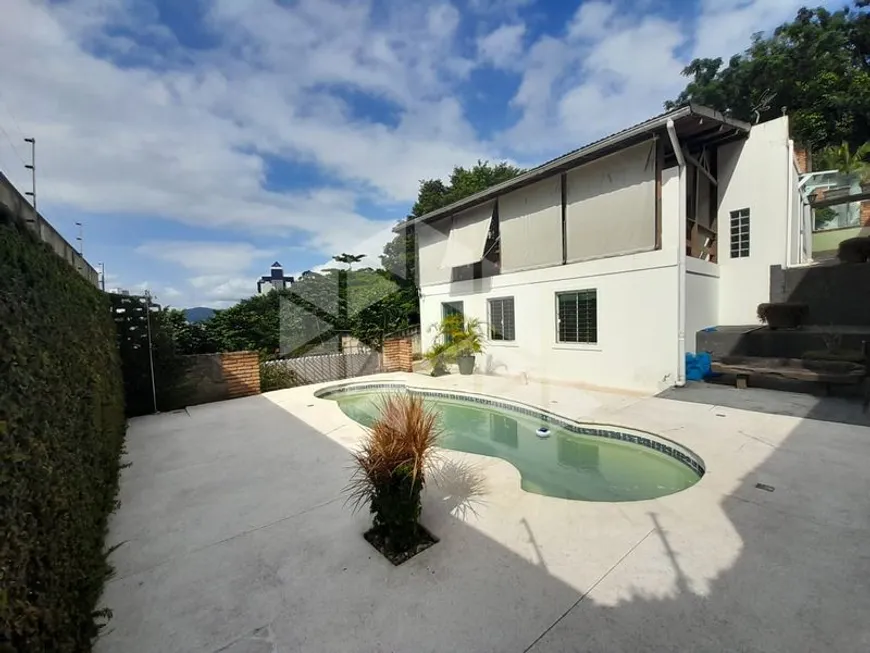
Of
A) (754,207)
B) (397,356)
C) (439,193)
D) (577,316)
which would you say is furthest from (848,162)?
(439,193)

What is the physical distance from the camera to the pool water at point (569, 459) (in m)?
5.35

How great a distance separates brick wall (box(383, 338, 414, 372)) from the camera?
609 inches

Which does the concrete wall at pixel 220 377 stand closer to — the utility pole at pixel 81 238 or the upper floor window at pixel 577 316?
the utility pole at pixel 81 238

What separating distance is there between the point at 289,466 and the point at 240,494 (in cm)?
94

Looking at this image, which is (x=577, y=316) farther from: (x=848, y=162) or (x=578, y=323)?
(x=848, y=162)

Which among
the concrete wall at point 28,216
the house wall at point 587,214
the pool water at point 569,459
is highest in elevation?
the house wall at point 587,214

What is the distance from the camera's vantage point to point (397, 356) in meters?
15.6

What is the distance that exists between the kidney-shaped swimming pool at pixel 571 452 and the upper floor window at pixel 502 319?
4098 millimetres

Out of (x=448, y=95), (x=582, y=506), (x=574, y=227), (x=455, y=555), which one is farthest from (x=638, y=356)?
(x=448, y=95)

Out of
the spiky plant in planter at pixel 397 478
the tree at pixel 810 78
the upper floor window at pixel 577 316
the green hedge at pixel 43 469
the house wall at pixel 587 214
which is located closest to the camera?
the green hedge at pixel 43 469

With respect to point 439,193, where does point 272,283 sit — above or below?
below

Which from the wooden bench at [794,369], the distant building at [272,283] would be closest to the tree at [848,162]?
the wooden bench at [794,369]

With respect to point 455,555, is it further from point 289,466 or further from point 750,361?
point 750,361

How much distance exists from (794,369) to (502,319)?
806 cm
